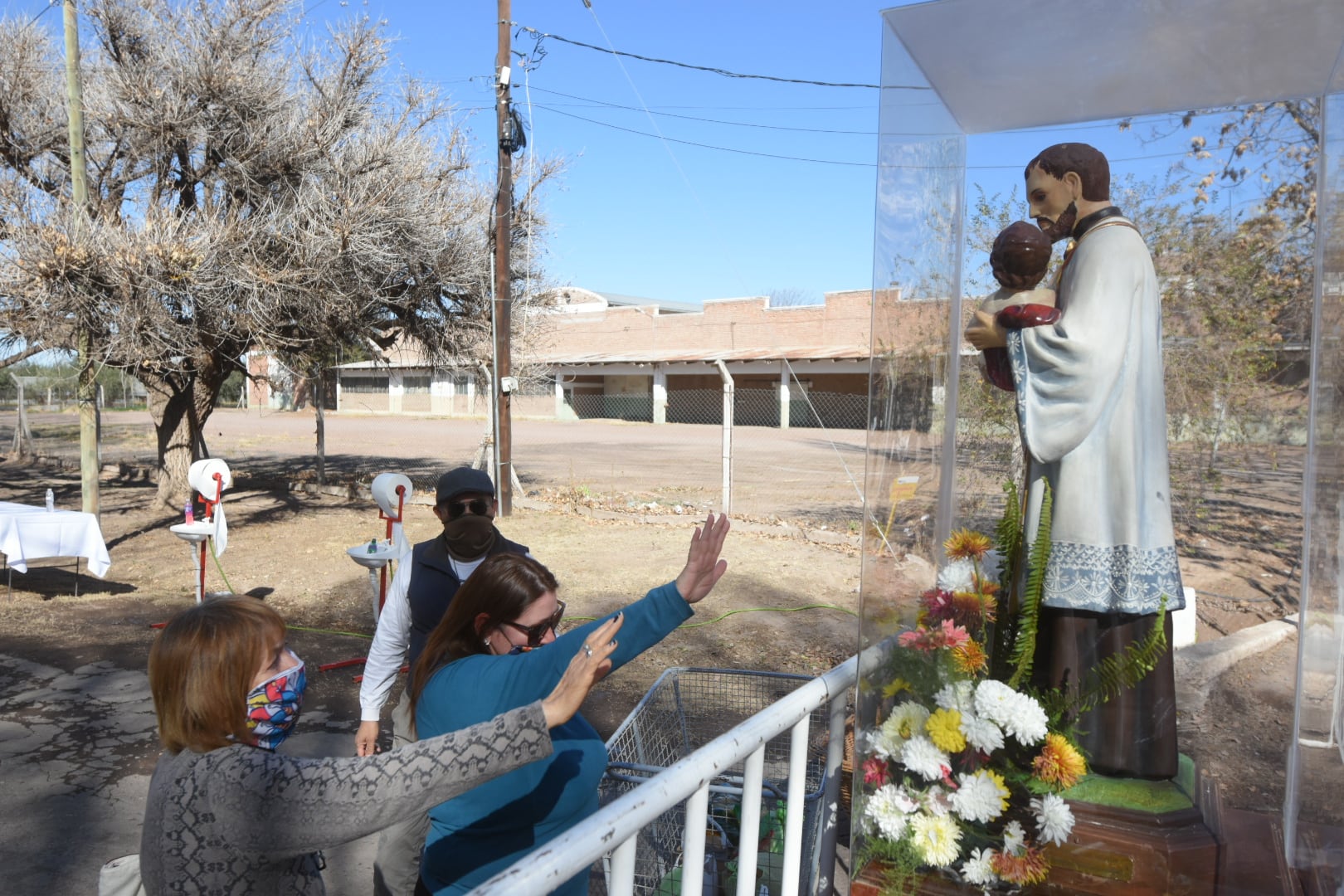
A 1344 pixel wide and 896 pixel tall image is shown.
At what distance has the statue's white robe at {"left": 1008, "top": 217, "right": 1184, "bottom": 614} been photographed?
2250 millimetres

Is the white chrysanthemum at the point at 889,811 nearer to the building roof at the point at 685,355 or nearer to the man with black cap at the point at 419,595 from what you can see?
the man with black cap at the point at 419,595

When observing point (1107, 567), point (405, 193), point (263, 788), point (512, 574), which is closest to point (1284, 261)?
point (1107, 567)

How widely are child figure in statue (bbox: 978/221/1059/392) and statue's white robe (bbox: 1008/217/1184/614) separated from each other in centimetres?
3

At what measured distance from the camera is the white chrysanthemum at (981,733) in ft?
6.86

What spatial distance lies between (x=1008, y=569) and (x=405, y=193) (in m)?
11.8

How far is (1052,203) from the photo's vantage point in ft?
8.09

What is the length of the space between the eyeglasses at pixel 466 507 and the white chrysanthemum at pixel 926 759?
1.83 meters

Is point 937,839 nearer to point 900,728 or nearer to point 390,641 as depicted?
point 900,728

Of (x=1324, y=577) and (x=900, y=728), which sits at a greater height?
(x=1324, y=577)

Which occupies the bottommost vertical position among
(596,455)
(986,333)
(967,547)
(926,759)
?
(596,455)

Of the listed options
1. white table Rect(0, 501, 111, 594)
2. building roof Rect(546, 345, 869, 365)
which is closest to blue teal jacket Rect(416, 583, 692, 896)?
white table Rect(0, 501, 111, 594)

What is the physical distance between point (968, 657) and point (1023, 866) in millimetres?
473

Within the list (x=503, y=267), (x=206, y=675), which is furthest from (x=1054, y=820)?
(x=503, y=267)

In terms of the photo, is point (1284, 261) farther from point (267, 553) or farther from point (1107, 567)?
point (267, 553)
